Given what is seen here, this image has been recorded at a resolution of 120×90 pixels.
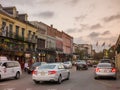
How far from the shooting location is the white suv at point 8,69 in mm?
22875

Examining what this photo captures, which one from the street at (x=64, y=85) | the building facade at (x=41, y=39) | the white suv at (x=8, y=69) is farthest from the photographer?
the building facade at (x=41, y=39)

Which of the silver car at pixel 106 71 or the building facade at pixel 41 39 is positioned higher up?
the building facade at pixel 41 39

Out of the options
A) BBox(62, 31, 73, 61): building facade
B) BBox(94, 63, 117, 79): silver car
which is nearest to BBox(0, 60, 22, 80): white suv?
BBox(94, 63, 117, 79): silver car

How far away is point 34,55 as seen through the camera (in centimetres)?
5828

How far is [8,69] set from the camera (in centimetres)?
2378

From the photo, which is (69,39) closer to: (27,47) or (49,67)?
(27,47)

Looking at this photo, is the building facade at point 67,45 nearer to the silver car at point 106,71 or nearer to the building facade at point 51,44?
the building facade at point 51,44

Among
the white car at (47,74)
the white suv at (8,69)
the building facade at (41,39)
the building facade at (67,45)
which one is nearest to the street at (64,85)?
the white car at (47,74)

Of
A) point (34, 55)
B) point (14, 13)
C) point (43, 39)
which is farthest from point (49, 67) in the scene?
point (43, 39)

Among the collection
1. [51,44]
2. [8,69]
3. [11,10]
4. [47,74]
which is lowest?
[47,74]

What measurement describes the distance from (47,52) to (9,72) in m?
45.8

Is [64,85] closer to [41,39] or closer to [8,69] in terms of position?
[8,69]

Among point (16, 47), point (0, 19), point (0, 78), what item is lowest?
point (0, 78)

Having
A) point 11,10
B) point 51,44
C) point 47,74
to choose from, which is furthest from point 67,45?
point 47,74
